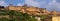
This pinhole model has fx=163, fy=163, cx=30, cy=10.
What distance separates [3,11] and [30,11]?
40 centimetres

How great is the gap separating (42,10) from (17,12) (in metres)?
0.38

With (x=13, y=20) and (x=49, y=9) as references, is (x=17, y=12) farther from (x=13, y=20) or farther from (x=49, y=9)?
(x=49, y=9)

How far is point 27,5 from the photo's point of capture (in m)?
2.45

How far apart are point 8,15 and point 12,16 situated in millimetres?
61

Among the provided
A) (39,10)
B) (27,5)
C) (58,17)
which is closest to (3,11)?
(27,5)

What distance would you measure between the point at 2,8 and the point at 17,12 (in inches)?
8.9

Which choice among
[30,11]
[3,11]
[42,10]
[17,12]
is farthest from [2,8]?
[42,10]

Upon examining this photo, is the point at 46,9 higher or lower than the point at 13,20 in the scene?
higher

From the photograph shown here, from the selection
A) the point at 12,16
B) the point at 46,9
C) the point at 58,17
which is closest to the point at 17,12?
the point at 12,16

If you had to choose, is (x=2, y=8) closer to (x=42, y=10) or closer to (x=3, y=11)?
(x=3, y=11)

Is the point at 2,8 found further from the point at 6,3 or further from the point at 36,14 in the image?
the point at 36,14

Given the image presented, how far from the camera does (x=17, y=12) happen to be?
2.41 m

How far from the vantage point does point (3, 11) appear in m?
2.37

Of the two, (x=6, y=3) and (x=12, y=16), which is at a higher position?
(x=6, y=3)
